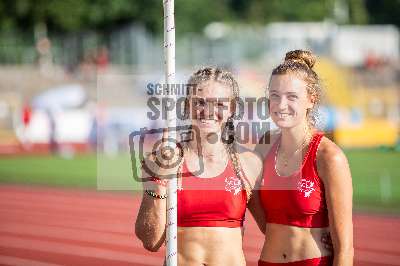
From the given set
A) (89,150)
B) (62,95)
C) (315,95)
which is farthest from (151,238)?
(62,95)

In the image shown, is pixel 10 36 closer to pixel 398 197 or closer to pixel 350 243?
pixel 398 197

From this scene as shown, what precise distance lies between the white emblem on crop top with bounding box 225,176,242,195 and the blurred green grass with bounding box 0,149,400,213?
939 cm

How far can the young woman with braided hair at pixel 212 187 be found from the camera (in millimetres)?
→ 3721

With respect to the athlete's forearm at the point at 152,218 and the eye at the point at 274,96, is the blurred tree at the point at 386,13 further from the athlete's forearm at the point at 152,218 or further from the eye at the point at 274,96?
the athlete's forearm at the point at 152,218

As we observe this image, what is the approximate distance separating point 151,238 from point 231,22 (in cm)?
5223

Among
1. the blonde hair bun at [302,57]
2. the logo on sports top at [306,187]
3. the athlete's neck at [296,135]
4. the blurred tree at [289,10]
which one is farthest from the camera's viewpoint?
the blurred tree at [289,10]

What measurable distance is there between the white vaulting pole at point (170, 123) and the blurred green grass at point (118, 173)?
31.8ft

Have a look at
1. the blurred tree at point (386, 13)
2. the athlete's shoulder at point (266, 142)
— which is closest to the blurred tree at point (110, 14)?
the blurred tree at point (386, 13)

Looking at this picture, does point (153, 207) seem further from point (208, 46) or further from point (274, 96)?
point (208, 46)

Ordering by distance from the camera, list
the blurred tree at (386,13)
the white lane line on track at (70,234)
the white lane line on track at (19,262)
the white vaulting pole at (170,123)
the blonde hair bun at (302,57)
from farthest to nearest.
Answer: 1. the blurred tree at (386,13)
2. the white lane line on track at (70,234)
3. the white lane line on track at (19,262)
4. the blonde hair bun at (302,57)
5. the white vaulting pole at (170,123)

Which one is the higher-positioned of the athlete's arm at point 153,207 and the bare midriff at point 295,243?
the athlete's arm at point 153,207

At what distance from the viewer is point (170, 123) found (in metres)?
3.43

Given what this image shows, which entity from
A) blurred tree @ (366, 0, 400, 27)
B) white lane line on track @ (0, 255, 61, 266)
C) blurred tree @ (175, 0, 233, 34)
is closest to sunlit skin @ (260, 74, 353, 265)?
white lane line on track @ (0, 255, 61, 266)

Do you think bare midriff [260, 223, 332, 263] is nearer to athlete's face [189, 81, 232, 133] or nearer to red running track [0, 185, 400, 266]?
athlete's face [189, 81, 232, 133]
